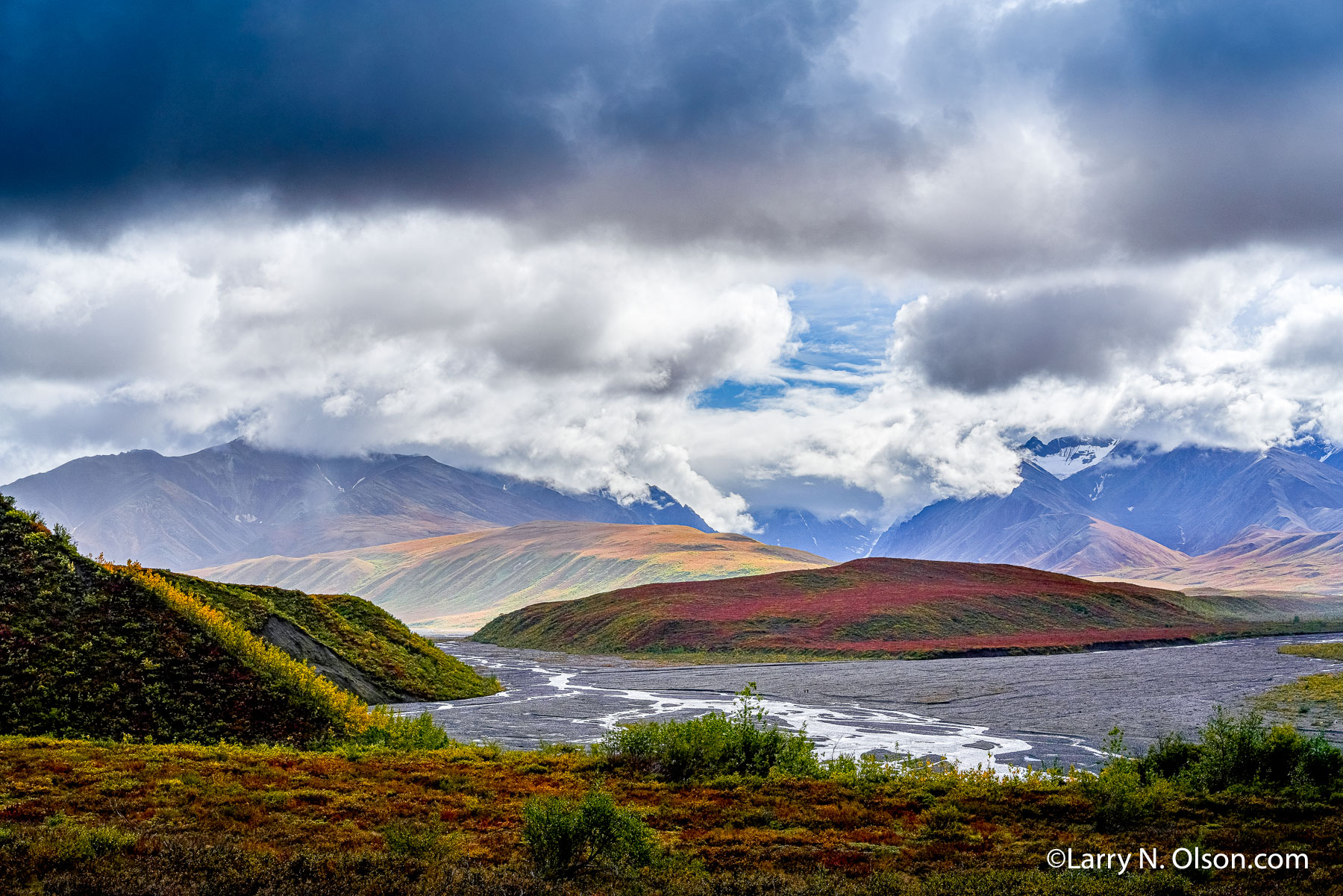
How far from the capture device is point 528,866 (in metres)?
15.0

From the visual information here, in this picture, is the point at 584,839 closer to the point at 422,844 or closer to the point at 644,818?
the point at 422,844

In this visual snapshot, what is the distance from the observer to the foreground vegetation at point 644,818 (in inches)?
558

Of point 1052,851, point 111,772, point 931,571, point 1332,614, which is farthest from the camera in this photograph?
point 1332,614

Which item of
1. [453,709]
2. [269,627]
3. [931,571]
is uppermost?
[931,571]

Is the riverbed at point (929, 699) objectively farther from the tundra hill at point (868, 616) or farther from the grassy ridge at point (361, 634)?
the tundra hill at point (868, 616)

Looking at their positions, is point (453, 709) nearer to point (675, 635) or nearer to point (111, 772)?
point (111, 772)

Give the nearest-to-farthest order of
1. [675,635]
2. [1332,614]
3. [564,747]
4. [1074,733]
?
[564,747], [1074,733], [675,635], [1332,614]

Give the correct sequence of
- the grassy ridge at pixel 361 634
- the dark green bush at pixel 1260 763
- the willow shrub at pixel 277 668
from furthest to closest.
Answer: the grassy ridge at pixel 361 634 → the willow shrub at pixel 277 668 → the dark green bush at pixel 1260 763

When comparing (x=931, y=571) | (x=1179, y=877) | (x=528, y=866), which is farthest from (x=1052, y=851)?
(x=931, y=571)

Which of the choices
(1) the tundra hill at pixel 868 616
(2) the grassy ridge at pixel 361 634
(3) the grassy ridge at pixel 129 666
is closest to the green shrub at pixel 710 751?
(3) the grassy ridge at pixel 129 666

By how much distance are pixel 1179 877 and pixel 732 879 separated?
6914 millimetres

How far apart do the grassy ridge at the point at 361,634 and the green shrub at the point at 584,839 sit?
129 ft

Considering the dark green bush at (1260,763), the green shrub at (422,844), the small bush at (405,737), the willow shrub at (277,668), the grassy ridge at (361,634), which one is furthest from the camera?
the grassy ridge at (361,634)

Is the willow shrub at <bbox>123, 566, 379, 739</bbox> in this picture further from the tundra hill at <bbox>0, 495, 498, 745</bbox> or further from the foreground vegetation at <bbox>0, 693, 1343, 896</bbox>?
the foreground vegetation at <bbox>0, 693, 1343, 896</bbox>
